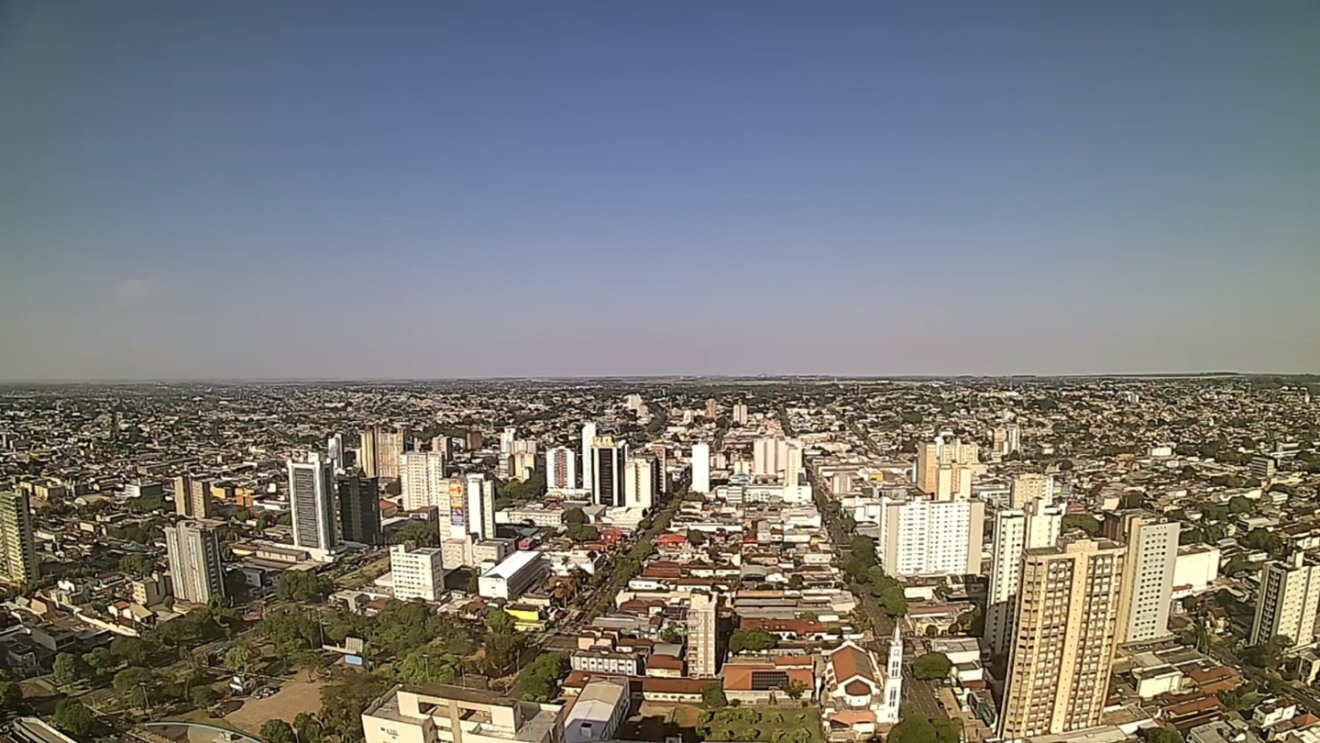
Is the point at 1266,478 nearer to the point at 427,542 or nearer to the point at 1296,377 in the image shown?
the point at 1296,377

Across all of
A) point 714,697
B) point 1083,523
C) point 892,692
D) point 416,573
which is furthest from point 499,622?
point 1083,523

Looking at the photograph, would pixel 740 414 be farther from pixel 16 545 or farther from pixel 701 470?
pixel 16 545

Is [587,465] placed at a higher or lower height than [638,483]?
higher

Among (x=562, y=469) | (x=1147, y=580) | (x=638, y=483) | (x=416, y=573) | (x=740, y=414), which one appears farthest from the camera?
(x=740, y=414)

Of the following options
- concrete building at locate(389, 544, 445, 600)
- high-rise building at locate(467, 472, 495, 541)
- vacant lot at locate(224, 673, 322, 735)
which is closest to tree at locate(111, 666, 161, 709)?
vacant lot at locate(224, 673, 322, 735)

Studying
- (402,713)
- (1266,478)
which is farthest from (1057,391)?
(402,713)

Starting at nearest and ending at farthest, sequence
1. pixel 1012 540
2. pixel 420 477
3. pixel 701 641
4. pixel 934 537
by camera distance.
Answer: pixel 701 641, pixel 1012 540, pixel 934 537, pixel 420 477

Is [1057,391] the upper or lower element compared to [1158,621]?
upper
